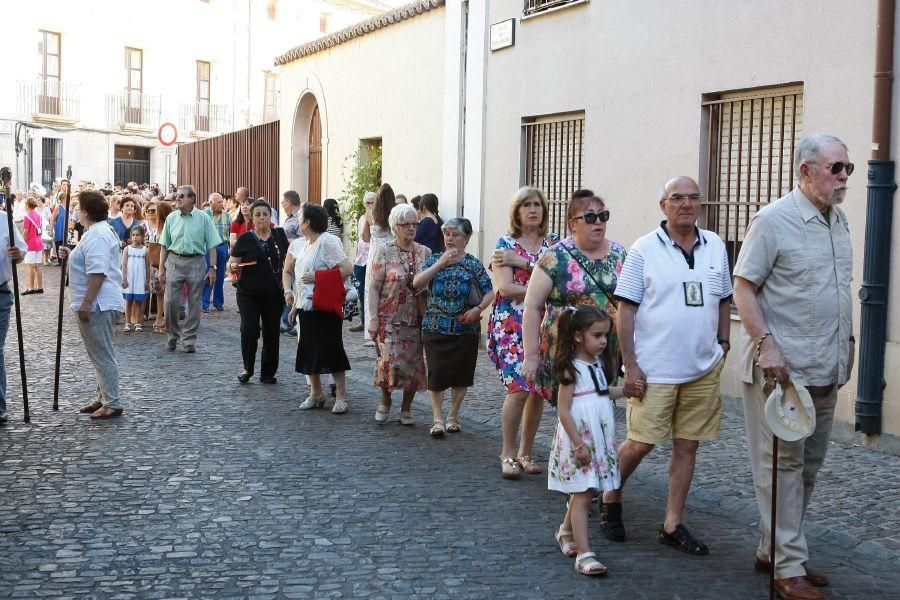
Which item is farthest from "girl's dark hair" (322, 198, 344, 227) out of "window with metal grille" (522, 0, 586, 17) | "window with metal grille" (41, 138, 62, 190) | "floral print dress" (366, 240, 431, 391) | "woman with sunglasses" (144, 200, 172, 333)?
"window with metal grille" (41, 138, 62, 190)

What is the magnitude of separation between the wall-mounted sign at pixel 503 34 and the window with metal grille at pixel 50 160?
30073 millimetres

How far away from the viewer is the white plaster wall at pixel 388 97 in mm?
16438

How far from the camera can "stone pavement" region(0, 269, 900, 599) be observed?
5094mm

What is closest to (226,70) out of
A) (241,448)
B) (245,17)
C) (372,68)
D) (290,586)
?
(245,17)

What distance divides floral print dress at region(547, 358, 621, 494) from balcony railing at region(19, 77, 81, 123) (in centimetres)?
3839

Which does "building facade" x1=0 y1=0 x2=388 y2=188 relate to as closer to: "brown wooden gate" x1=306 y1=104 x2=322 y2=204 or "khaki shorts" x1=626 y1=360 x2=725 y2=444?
"brown wooden gate" x1=306 y1=104 x2=322 y2=204

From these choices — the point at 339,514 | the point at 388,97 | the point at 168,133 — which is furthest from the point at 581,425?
the point at 168,133

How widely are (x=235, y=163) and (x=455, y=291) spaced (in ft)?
62.5

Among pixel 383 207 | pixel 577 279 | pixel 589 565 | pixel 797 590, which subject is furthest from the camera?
pixel 383 207

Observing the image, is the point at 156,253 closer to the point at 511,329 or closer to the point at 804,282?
the point at 511,329

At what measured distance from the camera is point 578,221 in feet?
21.0

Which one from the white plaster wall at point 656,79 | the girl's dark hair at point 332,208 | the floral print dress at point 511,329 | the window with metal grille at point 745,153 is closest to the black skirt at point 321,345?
the floral print dress at point 511,329

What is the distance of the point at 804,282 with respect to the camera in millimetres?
5004

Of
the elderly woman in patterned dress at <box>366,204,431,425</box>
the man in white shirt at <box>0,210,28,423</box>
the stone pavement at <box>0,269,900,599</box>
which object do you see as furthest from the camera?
the elderly woman in patterned dress at <box>366,204,431,425</box>
